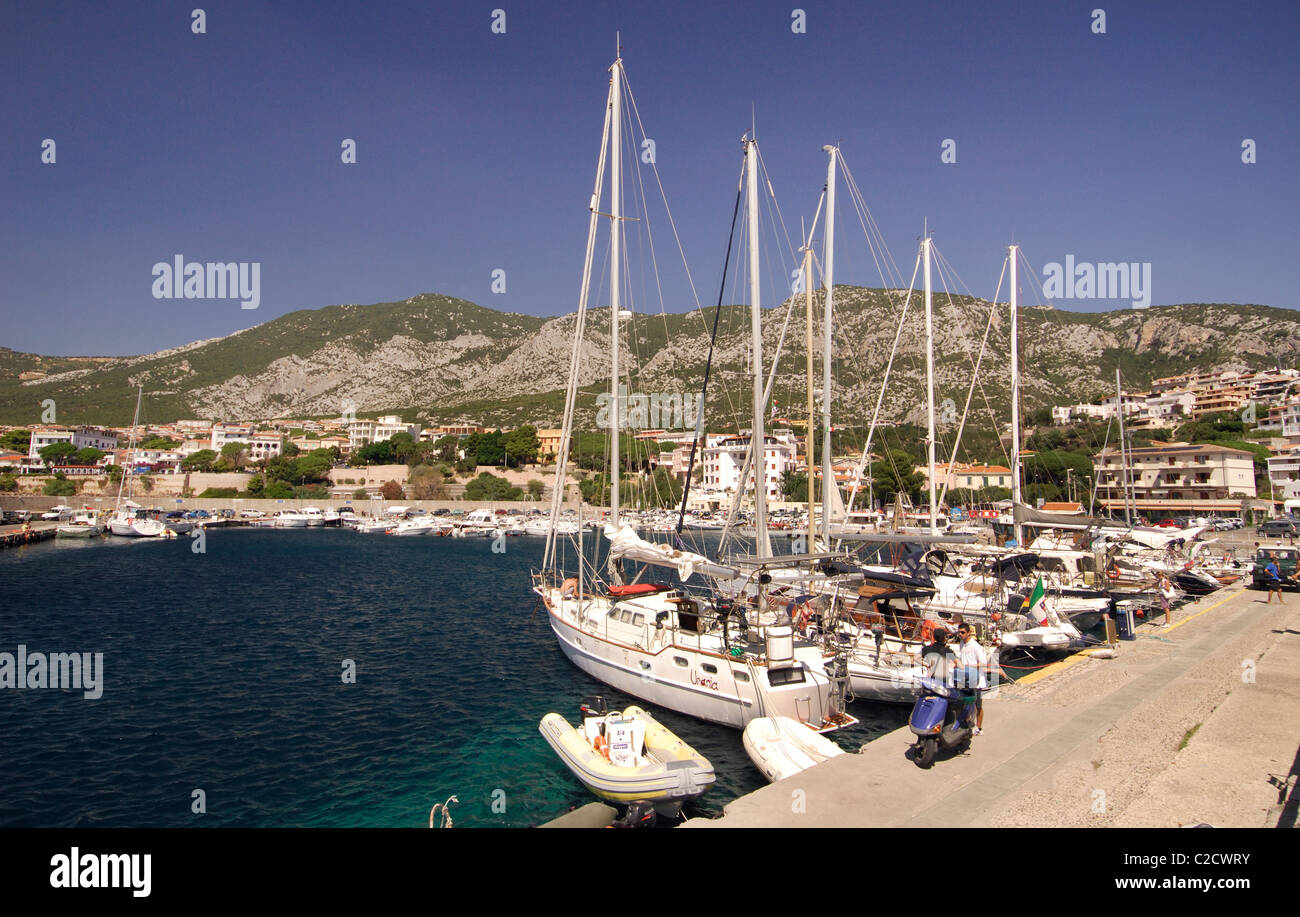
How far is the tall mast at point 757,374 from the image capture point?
59.2 feet

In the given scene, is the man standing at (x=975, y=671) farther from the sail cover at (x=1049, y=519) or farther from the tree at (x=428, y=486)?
the tree at (x=428, y=486)

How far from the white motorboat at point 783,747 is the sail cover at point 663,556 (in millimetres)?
4949

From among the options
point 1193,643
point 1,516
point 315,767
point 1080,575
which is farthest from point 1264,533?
point 1,516

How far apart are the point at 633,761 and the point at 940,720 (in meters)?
5.56

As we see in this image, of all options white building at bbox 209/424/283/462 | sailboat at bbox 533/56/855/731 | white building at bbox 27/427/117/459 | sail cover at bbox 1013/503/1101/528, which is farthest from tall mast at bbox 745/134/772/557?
white building at bbox 27/427/117/459

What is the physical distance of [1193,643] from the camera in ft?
63.3

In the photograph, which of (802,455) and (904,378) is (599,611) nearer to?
(802,455)

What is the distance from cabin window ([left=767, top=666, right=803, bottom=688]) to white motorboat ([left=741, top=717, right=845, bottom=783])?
925 millimetres

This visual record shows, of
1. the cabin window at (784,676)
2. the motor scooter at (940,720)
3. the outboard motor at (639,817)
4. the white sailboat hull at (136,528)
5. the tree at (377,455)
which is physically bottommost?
the white sailboat hull at (136,528)

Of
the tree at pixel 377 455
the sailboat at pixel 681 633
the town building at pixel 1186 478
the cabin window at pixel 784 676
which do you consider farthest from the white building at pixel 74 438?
the town building at pixel 1186 478

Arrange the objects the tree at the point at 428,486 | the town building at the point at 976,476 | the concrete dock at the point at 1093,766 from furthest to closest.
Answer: the tree at the point at 428,486, the town building at the point at 976,476, the concrete dock at the point at 1093,766

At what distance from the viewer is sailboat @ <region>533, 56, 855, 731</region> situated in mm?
15742

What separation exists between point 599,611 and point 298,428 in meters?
184

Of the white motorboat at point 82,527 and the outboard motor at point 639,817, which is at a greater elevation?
the outboard motor at point 639,817
